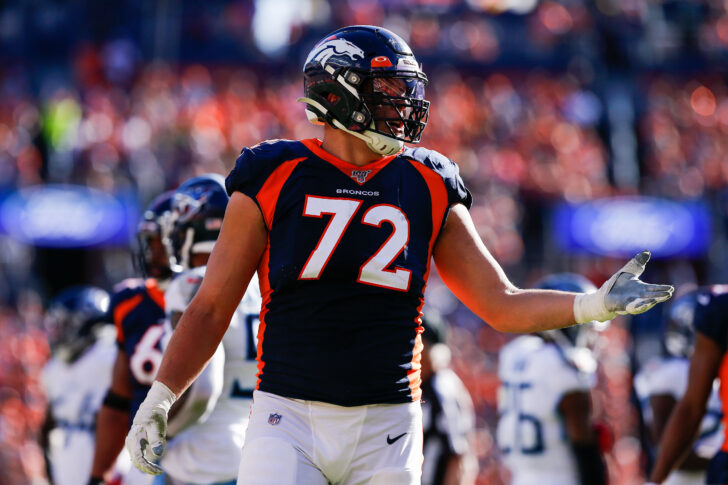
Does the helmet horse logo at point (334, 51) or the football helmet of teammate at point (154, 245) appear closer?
the helmet horse logo at point (334, 51)

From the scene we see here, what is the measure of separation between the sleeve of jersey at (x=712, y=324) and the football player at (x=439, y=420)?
2.15 m

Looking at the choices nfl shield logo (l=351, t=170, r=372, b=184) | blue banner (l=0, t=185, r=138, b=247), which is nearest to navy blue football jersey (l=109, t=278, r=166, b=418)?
nfl shield logo (l=351, t=170, r=372, b=184)

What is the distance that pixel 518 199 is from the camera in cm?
1595

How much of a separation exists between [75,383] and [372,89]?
406cm

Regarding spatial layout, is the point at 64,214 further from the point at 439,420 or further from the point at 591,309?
the point at 591,309

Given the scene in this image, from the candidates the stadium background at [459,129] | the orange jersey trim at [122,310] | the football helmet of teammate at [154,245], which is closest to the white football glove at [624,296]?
the football helmet of teammate at [154,245]

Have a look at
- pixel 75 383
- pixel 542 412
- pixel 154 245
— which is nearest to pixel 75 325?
pixel 75 383

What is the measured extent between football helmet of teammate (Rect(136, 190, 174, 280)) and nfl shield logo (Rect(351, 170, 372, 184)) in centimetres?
175

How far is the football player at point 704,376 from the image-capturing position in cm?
466

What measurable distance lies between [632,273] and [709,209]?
1311cm

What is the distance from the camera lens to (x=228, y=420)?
462 cm

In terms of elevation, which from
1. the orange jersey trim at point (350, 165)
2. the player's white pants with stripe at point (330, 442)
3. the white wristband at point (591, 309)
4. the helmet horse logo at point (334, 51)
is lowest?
the player's white pants with stripe at point (330, 442)

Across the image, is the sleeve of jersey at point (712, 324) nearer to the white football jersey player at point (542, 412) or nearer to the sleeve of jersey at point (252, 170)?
the white football jersey player at point (542, 412)

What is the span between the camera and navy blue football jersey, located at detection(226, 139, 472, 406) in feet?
11.3
